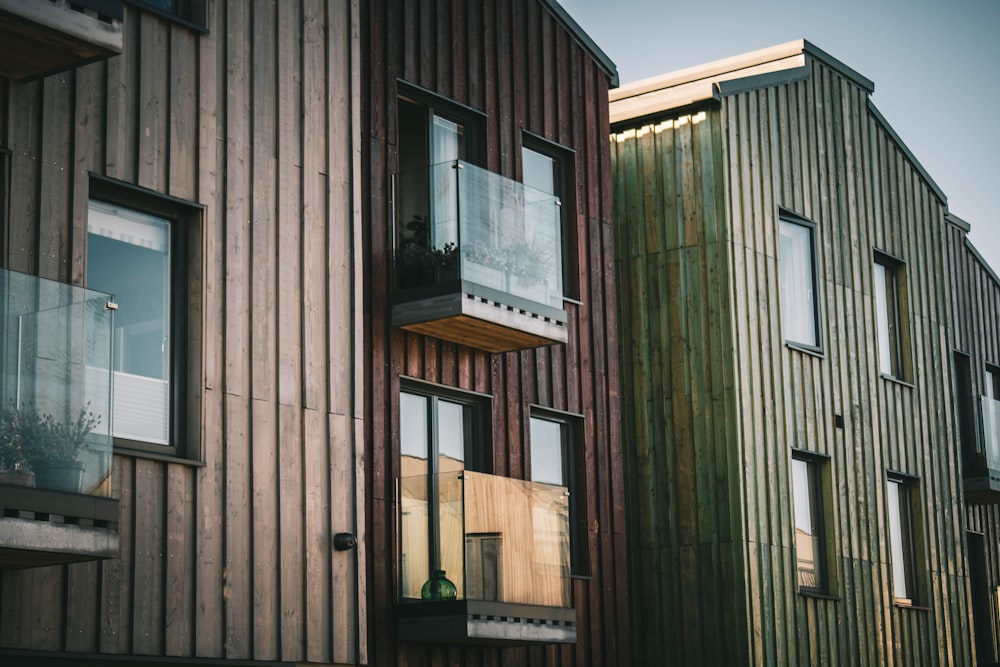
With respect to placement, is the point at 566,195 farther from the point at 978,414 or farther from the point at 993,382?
the point at 993,382

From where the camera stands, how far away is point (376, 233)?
1485cm

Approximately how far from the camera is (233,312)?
12.7 meters

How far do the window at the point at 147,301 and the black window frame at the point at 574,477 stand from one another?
4.89m

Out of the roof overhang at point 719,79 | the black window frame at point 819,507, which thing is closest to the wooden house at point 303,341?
the roof overhang at point 719,79

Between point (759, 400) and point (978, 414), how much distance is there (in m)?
7.23

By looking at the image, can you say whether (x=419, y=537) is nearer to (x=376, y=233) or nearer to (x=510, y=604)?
(x=510, y=604)

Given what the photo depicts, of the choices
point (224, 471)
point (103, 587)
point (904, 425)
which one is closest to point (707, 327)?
point (904, 425)

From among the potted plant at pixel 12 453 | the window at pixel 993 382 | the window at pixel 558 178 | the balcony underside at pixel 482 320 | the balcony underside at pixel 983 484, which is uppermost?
the window at pixel 558 178

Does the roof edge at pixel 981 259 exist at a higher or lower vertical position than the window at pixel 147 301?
higher

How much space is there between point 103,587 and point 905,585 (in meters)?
13.5

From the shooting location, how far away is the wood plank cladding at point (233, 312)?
11.4m

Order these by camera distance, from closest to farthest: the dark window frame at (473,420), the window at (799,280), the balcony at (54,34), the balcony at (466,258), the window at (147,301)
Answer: the balcony at (54,34), the window at (147,301), the balcony at (466,258), the dark window frame at (473,420), the window at (799,280)

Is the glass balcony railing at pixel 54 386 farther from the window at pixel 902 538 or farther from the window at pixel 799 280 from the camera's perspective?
the window at pixel 902 538

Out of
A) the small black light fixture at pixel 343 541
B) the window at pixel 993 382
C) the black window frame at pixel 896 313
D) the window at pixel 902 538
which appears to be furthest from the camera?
the window at pixel 993 382
